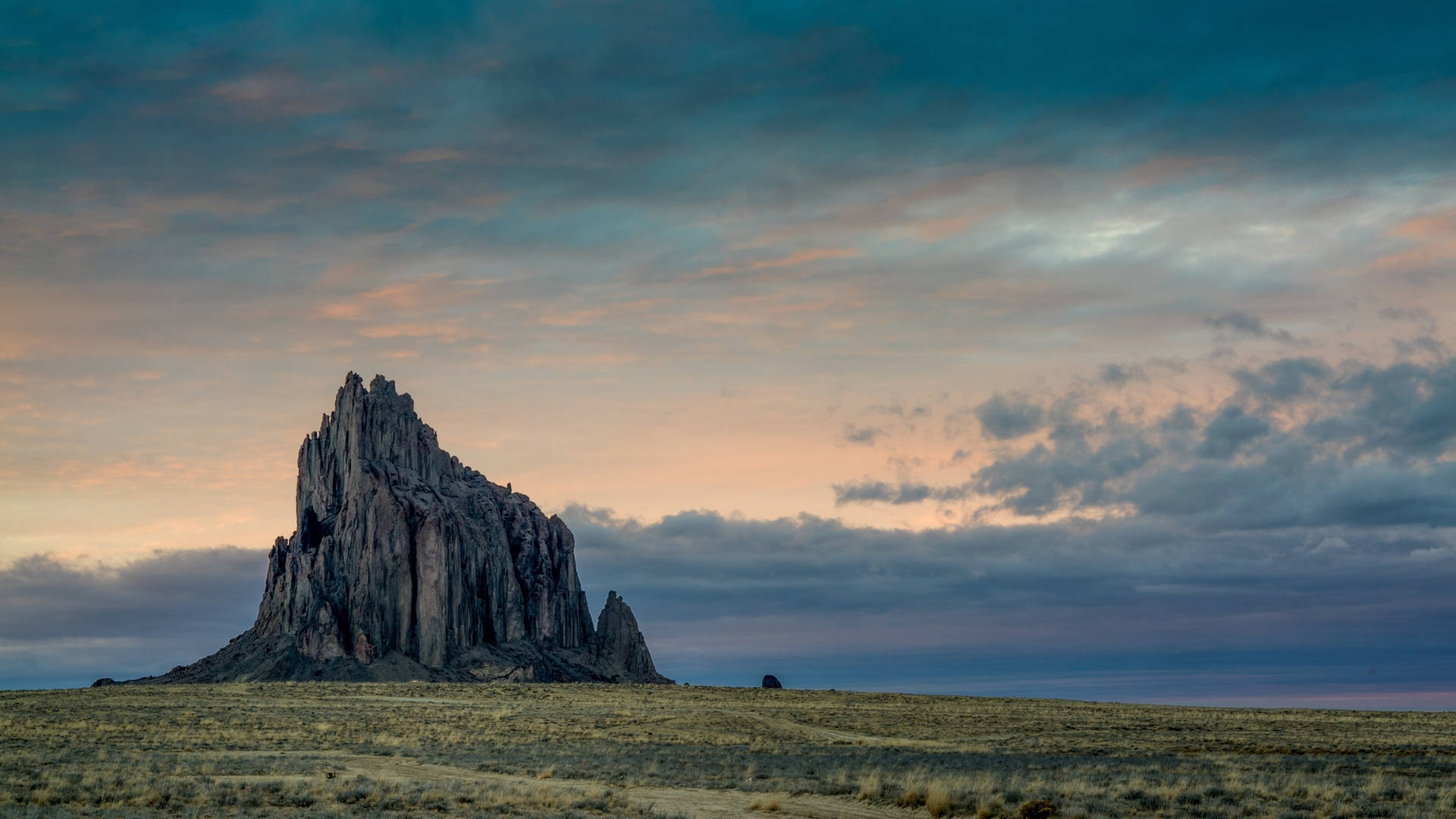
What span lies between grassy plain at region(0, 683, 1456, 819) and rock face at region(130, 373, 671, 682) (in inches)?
3015

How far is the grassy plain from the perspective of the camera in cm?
2966

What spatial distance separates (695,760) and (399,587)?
136 m

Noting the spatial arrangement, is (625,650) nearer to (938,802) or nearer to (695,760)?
(695,760)

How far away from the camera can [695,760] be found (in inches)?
1766

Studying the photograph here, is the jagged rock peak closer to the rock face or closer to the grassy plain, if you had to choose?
the rock face

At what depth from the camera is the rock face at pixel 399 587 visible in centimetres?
16288

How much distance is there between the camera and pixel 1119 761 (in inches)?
1763

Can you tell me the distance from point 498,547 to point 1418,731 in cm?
14446

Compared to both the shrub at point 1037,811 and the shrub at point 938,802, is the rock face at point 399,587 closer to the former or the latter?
the shrub at point 938,802

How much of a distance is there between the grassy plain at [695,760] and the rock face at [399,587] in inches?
3015

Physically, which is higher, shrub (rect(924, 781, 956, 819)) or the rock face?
the rock face

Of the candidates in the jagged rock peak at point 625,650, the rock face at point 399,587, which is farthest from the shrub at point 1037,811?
the jagged rock peak at point 625,650

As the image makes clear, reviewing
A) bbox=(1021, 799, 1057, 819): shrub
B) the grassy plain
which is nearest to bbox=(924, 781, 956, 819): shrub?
the grassy plain

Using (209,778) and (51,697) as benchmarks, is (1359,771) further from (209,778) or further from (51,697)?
(51,697)
